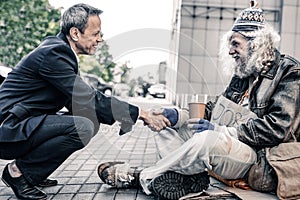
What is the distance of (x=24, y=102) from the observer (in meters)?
3.21

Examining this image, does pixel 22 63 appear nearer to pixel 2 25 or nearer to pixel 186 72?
pixel 186 72

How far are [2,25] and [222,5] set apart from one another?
11.0 meters

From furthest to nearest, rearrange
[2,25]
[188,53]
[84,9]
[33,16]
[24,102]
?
1. [33,16]
2. [2,25]
3. [188,53]
4. [84,9]
5. [24,102]

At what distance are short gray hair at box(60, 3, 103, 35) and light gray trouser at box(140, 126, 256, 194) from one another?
1316 millimetres

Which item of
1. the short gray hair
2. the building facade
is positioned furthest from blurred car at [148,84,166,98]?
the short gray hair

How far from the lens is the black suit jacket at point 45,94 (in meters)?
3.15

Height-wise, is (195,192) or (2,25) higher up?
(2,25)

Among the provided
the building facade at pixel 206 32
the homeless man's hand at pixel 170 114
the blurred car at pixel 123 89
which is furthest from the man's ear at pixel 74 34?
the building facade at pixel 206 32

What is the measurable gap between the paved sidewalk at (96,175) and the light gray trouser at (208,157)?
0.67ft

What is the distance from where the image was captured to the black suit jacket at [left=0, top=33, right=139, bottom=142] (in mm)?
3152

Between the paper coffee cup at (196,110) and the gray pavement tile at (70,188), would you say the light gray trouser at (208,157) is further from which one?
the gray pavement tile at (70,188)

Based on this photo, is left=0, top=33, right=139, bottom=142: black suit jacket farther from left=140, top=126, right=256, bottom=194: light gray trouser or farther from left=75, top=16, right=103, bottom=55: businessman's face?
left=140, top=126, right=256, bottom=194: light gray trouser

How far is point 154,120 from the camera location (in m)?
3.59

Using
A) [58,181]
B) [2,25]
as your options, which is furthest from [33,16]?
[58,181]
